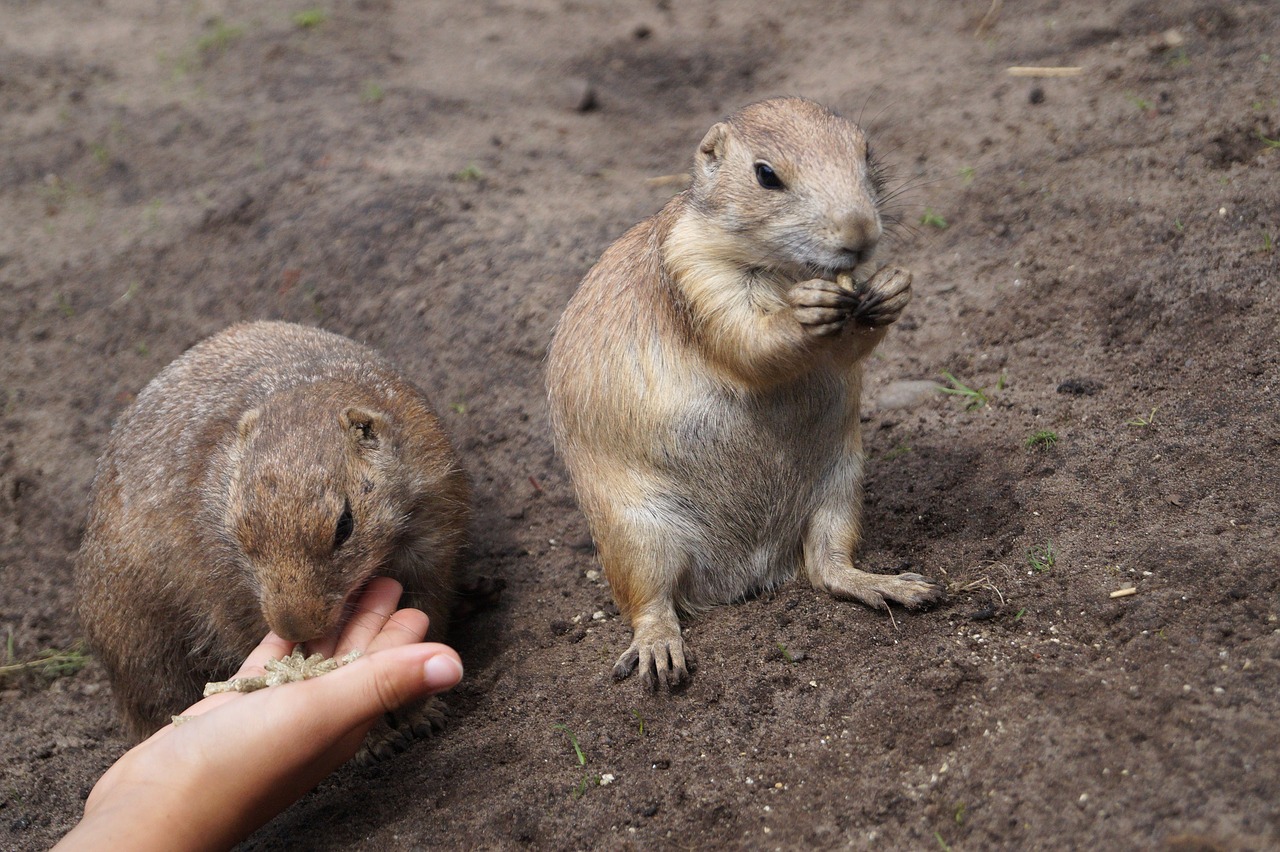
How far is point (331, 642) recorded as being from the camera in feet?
13.9

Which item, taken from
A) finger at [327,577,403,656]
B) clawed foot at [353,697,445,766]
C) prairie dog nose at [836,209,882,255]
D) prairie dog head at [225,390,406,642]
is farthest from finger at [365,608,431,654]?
prairie dog nose at [836,209,882,255]

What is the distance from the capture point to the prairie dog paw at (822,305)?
378cm

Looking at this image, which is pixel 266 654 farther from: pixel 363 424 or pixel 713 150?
pixel 713 150

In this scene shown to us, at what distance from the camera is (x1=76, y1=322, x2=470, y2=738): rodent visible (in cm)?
420

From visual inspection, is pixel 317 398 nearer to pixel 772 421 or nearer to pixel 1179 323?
pixel 772 421

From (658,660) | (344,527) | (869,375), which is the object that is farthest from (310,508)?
(869,375)

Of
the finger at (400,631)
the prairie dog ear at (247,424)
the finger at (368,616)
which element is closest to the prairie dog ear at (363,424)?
the prairie dog ear at (247,424)

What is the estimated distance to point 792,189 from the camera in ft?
12.9

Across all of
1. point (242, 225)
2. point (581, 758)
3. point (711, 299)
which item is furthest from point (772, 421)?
point (242, 225)

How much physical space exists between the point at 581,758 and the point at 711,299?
1812 millimetres

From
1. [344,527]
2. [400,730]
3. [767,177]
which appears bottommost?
[400,730]

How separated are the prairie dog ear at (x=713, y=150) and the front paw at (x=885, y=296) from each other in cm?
88

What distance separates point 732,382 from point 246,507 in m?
1.98

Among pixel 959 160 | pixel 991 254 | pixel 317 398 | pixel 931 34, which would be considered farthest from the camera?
pixel 931 34
